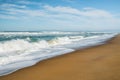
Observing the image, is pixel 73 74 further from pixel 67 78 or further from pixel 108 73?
pixel 108 73

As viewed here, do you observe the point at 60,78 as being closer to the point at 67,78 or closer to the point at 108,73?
A: the point at 67,78

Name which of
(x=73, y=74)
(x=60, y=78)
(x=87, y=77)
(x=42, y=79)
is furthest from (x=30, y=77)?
(x=87, y=77)

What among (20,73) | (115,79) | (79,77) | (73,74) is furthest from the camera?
(20,73)

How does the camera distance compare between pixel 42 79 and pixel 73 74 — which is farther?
pixel 73 74

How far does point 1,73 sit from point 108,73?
312 centimetres

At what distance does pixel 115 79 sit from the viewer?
4383mm

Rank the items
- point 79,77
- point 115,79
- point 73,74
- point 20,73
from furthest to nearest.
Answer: point 20,73, point 73,74, point 79,77, point 115,79

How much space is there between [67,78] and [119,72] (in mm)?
1453

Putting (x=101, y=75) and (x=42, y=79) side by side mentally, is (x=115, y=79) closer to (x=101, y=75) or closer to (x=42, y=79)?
(x=101, y=75)

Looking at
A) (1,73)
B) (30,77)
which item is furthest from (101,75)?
(1,73)

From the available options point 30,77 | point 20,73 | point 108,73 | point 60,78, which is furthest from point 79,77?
point 20,73

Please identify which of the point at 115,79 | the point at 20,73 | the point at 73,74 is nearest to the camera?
the point at 115,79

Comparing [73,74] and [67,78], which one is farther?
[73,74]

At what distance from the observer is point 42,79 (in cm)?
465
